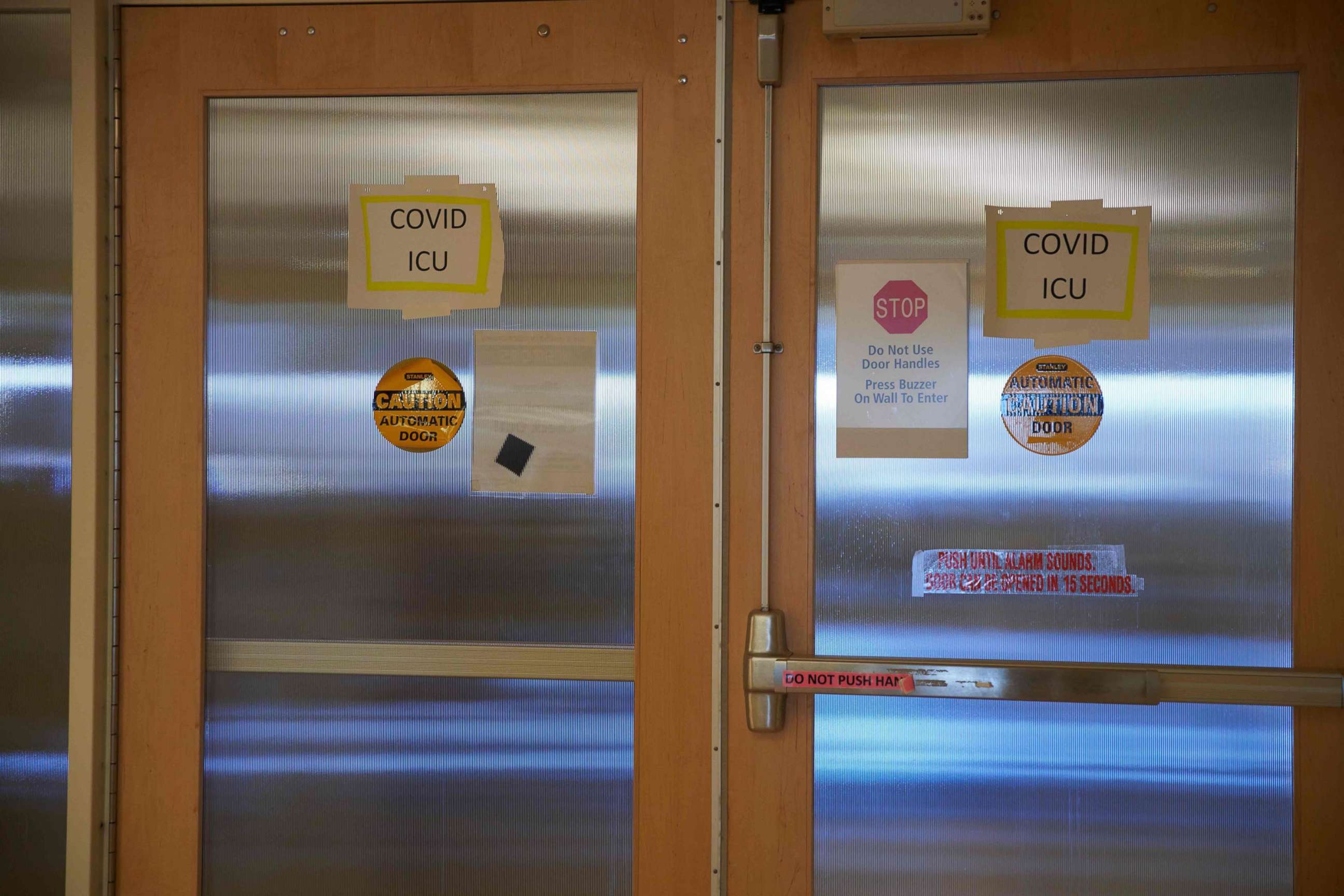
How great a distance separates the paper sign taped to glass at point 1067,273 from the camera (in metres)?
1.68

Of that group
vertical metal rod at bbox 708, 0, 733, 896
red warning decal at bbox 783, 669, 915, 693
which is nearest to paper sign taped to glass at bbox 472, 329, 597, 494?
vertical metal rod at bbox 708, 0, 733, 896

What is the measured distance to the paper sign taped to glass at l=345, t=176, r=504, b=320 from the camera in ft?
5.78

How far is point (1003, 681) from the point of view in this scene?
1676 millimetres

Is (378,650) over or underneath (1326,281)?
underneath

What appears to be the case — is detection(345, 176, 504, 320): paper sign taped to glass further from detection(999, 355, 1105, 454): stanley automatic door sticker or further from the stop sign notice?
detection(999, 355, 1105, 454): stanley automatic door sticker

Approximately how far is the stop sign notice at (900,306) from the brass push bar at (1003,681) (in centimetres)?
54

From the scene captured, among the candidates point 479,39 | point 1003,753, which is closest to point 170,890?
point 1003,753

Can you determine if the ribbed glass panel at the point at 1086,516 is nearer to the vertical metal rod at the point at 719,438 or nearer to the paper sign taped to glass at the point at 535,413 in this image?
the vertical metal rod at the point at 719,438

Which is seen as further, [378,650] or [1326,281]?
[378,650]

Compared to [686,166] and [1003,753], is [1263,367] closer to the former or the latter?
[1003,753]

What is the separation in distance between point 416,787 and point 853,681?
0.82 m

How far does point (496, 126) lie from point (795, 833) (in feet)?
4.51

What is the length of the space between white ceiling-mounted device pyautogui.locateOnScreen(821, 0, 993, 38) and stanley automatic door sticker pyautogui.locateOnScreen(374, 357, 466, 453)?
0.91 meters

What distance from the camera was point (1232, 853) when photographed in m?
1.68
